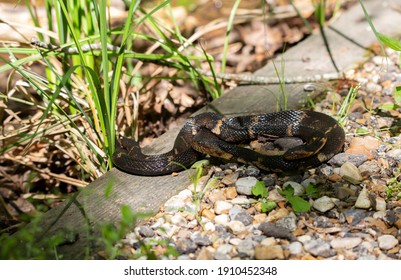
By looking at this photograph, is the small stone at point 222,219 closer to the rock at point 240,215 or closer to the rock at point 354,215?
the rock at point 240,215

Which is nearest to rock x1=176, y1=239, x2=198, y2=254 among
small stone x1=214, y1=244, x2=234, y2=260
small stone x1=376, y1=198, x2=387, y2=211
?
small stone x1=214, y1=244, x2=234, y2=260

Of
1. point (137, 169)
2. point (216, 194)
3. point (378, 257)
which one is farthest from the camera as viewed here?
point (137, 169)

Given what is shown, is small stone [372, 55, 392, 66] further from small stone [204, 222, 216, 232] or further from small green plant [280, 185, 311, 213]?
small stone [204, 222, 216, 232]

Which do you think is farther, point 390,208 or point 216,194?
point 216,194

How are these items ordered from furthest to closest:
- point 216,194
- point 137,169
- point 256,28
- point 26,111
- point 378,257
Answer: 1. point 256,28
2. point 26,111
3. point 137,169
4. point 216,194
5. point 378,257

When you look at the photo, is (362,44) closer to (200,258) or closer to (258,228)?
(258,228)

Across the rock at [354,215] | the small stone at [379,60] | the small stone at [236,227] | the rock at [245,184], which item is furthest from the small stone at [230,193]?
the small stone at [379,60]

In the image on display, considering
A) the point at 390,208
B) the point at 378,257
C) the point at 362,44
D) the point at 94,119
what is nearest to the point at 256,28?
the point at 362,44
